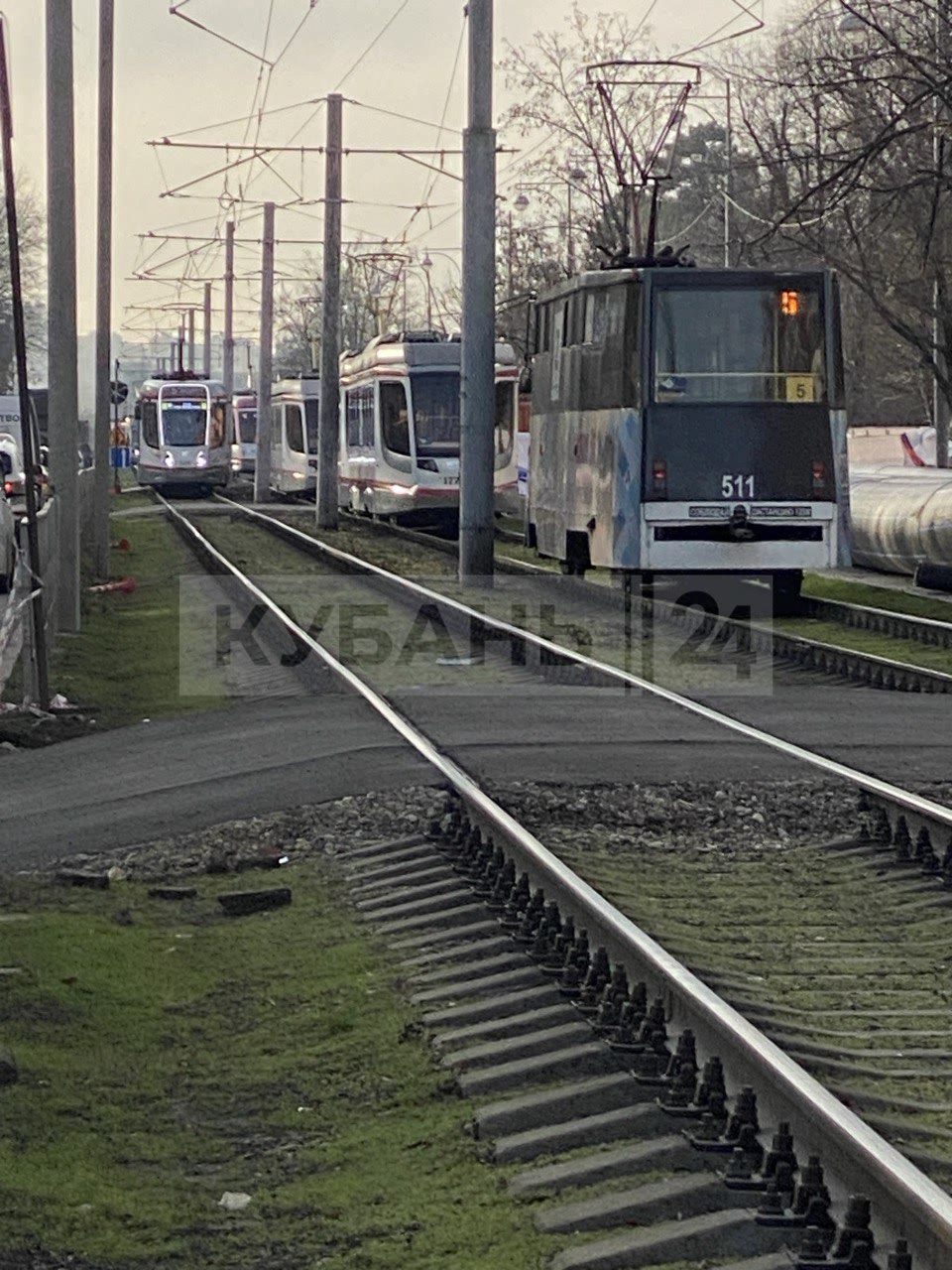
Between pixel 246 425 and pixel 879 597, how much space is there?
219 ft

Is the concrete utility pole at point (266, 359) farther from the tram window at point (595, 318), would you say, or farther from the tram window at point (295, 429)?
the tram window at point (595, 318)

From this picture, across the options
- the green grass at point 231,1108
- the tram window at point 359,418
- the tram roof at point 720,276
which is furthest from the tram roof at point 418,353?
the green grass at point 231,1108

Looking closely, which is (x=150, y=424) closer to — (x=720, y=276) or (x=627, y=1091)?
(x=720, y=276)

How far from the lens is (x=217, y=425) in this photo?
67.9 metres

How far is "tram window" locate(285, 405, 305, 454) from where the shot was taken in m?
56.5

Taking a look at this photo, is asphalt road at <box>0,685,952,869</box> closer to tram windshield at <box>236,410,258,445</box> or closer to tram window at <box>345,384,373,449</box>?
tram window at <box>345,384,373,449</box>

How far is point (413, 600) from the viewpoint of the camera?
80.7ft

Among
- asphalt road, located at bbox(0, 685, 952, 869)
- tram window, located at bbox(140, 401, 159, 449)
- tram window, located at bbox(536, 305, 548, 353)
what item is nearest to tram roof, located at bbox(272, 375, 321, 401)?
tram window, located at bbox(140, 401, 159, 449)

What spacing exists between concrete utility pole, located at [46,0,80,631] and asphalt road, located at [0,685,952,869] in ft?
21.6

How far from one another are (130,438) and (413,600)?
8379 cm

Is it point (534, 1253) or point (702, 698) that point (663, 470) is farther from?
point (534, 1253)

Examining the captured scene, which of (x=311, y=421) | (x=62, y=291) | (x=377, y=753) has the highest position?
(x=62, y=291)

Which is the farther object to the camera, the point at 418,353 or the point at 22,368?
the point at 418,353

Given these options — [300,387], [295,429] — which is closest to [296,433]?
[295,429]
